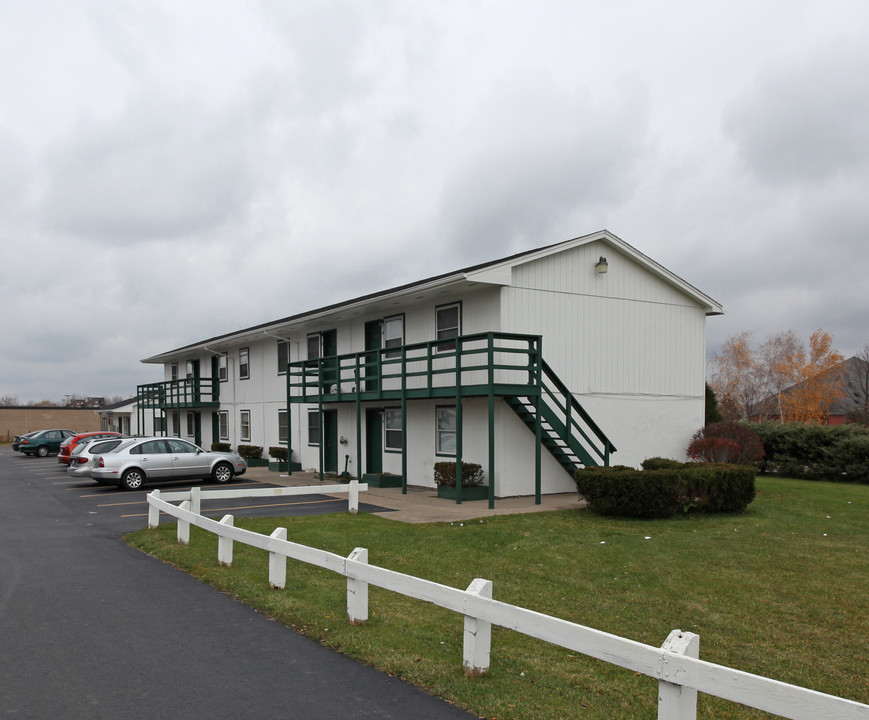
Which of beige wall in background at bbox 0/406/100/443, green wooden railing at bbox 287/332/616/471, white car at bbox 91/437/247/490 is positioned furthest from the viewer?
beige wall in background at bbox 0/406/100/443

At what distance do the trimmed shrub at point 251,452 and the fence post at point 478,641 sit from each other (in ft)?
83.1

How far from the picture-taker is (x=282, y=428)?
1147 inches

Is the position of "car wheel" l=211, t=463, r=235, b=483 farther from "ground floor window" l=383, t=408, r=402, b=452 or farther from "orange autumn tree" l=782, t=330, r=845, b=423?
"orange autumn tree" l=782, t=330, r=845, b=423

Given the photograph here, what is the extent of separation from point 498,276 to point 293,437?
13611 mm

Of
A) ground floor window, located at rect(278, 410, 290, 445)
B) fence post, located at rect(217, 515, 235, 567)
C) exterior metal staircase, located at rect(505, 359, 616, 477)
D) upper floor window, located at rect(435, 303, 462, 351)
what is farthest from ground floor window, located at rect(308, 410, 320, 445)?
fence post, located at rect(217, 515, 235, 567)

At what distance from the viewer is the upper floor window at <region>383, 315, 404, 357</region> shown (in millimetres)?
21406

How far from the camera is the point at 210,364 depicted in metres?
37.4

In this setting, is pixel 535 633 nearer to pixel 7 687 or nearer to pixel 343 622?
pixel 343 622

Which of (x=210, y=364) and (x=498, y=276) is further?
(x=210, y=364)

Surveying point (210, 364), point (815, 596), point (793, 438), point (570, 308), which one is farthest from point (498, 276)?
point (210, 364)

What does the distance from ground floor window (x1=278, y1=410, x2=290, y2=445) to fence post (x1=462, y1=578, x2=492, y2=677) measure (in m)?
24.1

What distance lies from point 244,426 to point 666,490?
75.0 feet

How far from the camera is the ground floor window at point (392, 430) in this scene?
71.0 feet

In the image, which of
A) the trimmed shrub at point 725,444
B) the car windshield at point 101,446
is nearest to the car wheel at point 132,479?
the car windshield at point 101,446
